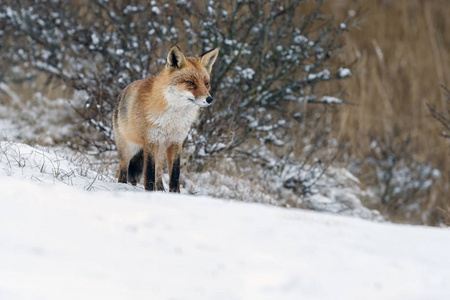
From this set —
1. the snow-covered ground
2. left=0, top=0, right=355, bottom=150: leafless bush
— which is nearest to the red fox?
the snow-covered ground

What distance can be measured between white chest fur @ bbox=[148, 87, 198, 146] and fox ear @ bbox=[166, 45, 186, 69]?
201 millimetres

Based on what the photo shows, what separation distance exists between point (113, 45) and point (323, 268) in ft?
21.7

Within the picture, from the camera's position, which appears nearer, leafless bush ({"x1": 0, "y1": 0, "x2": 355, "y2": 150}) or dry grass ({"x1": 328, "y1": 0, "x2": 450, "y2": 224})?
leafless bush ({"x1": 0, "y1": 0, "x2": 355, "y2": 150})

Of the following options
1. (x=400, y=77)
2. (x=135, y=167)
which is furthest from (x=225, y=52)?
(x=400, y=77)

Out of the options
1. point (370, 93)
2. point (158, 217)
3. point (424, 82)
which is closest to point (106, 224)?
point (158, 217)

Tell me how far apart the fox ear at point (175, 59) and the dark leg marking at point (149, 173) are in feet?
2.59

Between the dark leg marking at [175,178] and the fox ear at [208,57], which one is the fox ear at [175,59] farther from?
the dark leg marking at [175,178]

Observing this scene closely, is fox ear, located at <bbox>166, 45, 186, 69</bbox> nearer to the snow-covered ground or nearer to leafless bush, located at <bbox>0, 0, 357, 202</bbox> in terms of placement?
the snow-covered ground

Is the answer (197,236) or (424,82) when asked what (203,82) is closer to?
(197,236)

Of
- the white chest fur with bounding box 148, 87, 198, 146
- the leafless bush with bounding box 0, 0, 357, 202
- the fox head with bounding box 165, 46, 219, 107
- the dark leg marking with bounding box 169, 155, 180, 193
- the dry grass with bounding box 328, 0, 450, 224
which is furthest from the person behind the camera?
the dry grass with bounding box 328, 0, 450, 224

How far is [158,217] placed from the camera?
2957mm

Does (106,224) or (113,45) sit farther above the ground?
(113,45)

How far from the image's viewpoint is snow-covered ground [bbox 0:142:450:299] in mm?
2297

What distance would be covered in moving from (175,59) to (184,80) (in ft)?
0.70
